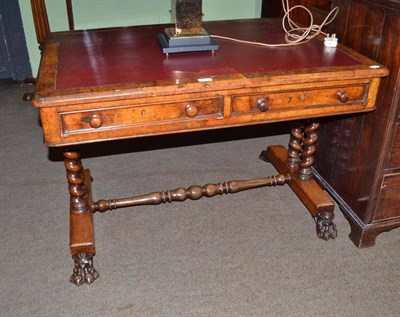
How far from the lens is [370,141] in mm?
2018

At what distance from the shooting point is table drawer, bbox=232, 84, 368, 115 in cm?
170

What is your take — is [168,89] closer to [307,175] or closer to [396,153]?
[396,153]

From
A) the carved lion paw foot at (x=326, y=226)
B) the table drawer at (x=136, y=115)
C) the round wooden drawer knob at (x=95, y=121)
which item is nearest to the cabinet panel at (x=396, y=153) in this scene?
the carved lion paw foot at (x=326, y=226)

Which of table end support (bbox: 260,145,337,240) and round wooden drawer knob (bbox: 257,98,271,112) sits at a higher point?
round wooden drawer knob (bbox: 257,98,271,112)

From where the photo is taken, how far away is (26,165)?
2.91m

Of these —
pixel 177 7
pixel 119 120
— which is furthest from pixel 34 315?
pixel 177 7

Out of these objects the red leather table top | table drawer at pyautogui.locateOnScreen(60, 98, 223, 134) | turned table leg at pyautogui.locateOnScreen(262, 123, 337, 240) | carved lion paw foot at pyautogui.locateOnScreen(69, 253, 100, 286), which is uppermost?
the red leather table top

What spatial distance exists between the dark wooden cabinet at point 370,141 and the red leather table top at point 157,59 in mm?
135

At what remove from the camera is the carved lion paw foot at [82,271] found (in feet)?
6.44

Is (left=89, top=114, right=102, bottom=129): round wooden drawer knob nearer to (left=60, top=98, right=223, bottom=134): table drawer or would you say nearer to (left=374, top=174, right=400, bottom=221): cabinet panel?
(left=60, top=98, right=223, bottom=134): table drawer

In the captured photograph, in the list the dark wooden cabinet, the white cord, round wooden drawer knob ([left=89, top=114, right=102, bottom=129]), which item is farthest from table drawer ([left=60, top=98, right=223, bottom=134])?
the dark wooden cabinet

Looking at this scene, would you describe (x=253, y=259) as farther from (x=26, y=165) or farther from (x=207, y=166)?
(x=26, y=165)

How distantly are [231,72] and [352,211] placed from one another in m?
1.02

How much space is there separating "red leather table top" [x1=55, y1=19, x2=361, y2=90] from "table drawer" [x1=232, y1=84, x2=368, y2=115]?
100 millimetres
